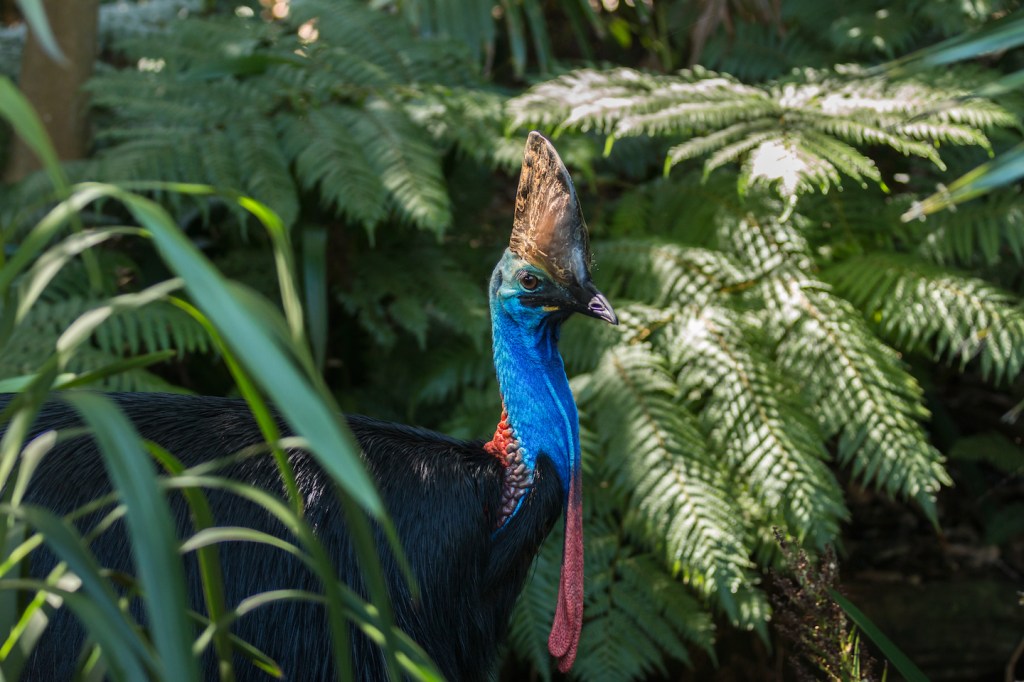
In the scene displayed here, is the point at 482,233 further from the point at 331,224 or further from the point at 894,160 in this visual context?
the point at 894,160

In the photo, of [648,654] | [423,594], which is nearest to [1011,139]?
[648,654]

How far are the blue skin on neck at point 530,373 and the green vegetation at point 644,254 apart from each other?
694 mm

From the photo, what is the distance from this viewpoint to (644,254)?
3.10 m

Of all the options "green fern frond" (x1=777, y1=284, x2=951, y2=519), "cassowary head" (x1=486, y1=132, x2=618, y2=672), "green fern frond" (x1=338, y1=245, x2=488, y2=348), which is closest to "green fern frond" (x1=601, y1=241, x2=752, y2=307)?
"green fern frond" (x1=777, y1=284, x2=951, y2=519)

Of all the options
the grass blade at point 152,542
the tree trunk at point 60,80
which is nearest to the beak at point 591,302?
the grass blade at point 152,542

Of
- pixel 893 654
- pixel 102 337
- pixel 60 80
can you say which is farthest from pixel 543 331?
pixel 60 80

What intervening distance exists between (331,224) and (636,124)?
3.09 feet

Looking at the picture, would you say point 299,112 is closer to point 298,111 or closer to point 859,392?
point 298,111

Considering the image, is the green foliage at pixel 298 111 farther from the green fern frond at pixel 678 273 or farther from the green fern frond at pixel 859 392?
the green fern frond at pixel 859 392

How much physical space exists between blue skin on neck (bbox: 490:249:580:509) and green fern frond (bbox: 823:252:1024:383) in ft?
3.98

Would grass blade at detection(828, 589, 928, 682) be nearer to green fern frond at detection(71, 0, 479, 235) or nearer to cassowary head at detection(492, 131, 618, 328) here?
cassowary head at detection(492, 131, 618, 328)

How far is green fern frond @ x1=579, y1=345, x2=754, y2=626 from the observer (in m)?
2.56

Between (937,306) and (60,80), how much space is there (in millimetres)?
2556

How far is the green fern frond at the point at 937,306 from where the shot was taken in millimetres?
2801
